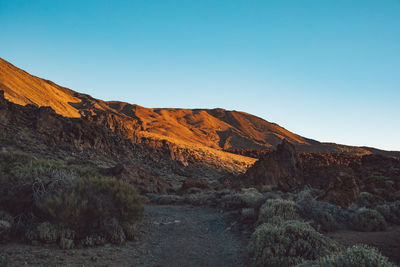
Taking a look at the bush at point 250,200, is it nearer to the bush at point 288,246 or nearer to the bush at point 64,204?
the bush at point 288,246

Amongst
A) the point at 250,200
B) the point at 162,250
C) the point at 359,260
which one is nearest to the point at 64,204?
the point at 162,250

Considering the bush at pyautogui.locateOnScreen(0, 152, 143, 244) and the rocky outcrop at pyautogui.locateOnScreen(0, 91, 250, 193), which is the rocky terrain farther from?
the rocky outcrop at pyautogui.locateOnScreen(0, 91, 250, 193)

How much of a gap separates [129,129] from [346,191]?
102 ft

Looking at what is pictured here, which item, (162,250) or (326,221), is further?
(326,221)

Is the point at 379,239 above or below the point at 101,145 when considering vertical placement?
above

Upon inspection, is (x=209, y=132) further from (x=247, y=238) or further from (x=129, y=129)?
(x=247, y=238)

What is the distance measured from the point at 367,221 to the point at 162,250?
5770 mm

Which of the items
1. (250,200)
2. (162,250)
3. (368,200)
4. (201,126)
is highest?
(201,126)

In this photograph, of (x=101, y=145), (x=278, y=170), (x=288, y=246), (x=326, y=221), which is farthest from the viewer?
(x=101, y=145)

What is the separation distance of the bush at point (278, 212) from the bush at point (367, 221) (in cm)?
164

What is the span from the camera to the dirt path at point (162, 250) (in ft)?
15.1

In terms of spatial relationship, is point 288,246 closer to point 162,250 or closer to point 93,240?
point 162,250

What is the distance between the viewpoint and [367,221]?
7457 mm

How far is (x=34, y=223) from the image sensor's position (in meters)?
5.57
